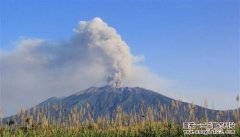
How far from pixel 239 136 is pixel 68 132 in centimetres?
589

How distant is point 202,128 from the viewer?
16812mm

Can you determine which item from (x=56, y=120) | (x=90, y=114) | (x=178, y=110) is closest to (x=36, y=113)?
(x=56, y=120)

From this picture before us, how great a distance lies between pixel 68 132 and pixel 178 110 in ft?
14.5

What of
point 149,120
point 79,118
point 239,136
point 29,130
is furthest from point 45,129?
point 239,136

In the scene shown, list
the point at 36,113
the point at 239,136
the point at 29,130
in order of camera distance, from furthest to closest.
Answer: the point at 36,113 → the point at 29,130 → the point at 239,136

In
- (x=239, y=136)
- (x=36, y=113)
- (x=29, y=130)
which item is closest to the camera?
(x=239, y=136)

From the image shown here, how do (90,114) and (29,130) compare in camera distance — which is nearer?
(29,130)

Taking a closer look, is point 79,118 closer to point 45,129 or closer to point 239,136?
point 45,129

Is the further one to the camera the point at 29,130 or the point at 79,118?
the point at 79,118

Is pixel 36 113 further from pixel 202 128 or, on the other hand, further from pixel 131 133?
pixel 202 128

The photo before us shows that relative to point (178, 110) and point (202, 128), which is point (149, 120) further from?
point (202, 128)

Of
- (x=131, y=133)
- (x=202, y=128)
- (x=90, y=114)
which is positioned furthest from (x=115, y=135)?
(x=202, y=128)

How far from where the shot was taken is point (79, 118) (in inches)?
696

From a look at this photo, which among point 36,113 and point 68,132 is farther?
point 36,113
